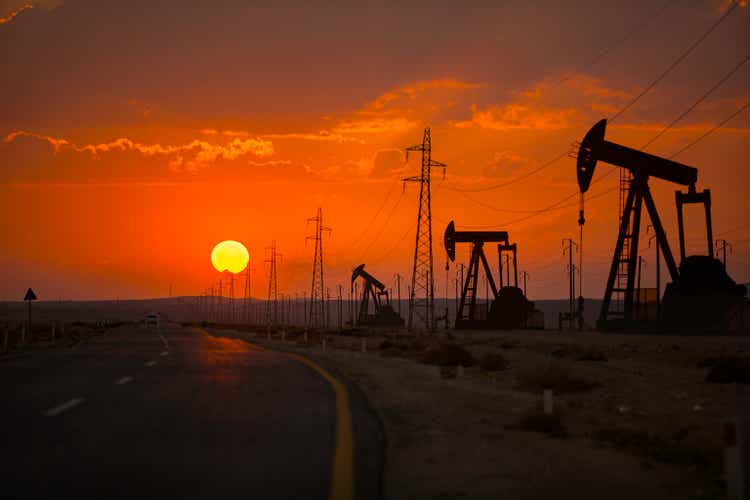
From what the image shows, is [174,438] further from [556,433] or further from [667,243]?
[667,243]

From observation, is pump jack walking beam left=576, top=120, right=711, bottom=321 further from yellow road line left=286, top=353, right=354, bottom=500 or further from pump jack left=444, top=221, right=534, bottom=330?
yellow road line left=286, top=353, right=354, bottom=500

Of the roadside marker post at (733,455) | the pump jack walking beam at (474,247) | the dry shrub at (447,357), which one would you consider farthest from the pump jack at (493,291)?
the roadside marker post at (733,455)

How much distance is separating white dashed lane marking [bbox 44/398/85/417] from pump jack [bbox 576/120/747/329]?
62.3 metres

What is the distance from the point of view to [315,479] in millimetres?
8984

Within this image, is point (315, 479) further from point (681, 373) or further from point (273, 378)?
point (681, 373)

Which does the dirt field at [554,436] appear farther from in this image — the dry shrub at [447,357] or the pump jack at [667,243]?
the pump jack at [667,243]

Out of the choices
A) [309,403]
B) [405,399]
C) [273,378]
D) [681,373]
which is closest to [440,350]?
[681,373]

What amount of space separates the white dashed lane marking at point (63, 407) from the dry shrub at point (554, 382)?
1209 centimetres

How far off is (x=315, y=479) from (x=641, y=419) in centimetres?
978

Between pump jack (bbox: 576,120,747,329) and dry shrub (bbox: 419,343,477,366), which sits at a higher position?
pump jack (bbox: 576,120,747,329)

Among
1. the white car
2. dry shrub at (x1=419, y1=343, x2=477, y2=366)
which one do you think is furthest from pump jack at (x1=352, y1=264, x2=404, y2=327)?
dry shrub at (x1=419, y1=343, x2=477, y2=366)

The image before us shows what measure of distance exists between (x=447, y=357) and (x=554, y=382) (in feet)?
36.3

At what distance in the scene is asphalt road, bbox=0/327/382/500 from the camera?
8547 millimetres

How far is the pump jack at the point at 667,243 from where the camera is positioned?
71.6m
